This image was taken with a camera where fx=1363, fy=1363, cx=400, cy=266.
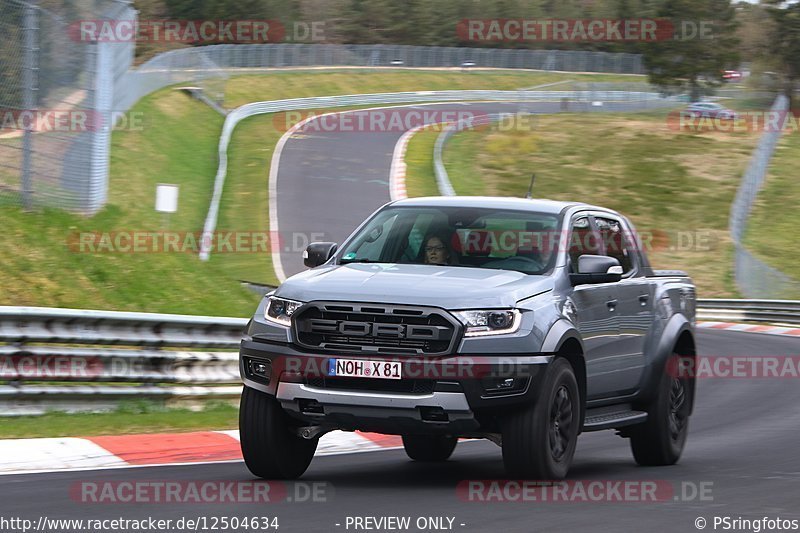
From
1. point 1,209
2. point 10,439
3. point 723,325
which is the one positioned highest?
point 1,209

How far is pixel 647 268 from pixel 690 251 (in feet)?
104

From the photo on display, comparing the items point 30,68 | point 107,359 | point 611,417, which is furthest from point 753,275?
point 611,417

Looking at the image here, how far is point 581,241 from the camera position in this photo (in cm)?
940

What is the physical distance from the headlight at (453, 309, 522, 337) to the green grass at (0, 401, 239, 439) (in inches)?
154

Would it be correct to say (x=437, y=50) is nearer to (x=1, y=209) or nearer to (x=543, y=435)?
(x=1, y=209)

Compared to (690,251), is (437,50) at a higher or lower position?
higher

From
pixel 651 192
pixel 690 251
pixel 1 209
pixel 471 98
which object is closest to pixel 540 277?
pixel 1 209

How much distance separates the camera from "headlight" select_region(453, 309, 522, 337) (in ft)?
25.6

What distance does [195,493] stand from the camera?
301 inches

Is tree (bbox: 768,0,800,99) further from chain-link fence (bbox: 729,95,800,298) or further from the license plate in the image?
the license plate

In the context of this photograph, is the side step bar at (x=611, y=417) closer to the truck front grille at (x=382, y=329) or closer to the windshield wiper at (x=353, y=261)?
the truck front grille at (x=382, y=329)

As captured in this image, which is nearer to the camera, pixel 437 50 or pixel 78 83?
pixel 78 83

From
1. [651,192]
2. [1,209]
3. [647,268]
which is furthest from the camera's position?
[651,192]

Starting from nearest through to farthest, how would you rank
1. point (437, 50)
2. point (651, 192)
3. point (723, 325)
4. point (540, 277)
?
point (540, 277), point (723, 325), point (651, 192), point (437, 50)
